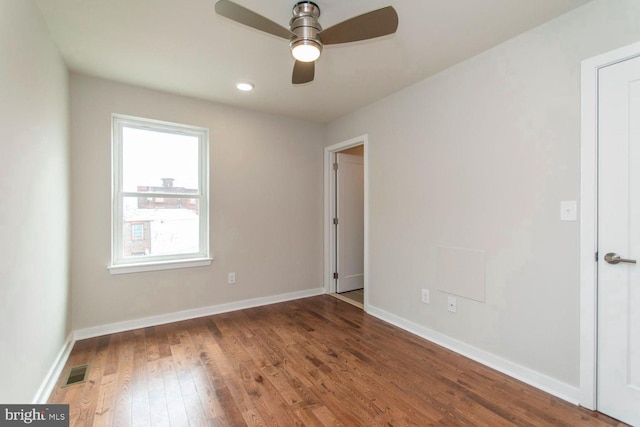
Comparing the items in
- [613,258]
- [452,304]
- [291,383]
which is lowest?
[291,383]

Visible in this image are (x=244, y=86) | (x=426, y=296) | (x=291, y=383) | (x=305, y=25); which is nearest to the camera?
(x=305, y=25)

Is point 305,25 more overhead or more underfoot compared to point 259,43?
more underfoot

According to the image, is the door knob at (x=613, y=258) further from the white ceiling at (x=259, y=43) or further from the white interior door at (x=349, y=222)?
the white interior door at (x=349, y=222)

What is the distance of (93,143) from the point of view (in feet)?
9.46

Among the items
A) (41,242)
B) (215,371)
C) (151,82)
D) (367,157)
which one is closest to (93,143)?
(151,82)

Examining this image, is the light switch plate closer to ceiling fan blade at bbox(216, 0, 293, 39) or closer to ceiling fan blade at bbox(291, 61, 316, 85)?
ceiling fan blade at bbox(291, 61, 316, 85)

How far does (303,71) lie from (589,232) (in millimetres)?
2156

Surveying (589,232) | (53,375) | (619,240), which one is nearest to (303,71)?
(589,232)

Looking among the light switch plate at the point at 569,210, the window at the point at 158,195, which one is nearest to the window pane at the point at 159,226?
the window at the point at 158,195

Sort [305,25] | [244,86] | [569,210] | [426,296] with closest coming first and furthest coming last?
[305,25] < [569,210] < [426,296] < [244,86]

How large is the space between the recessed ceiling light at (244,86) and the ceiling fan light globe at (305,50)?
1.30m

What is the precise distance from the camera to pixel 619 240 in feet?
5.78

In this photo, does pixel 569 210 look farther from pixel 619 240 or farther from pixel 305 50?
pixel 305 50

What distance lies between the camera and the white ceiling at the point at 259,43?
1.87m
